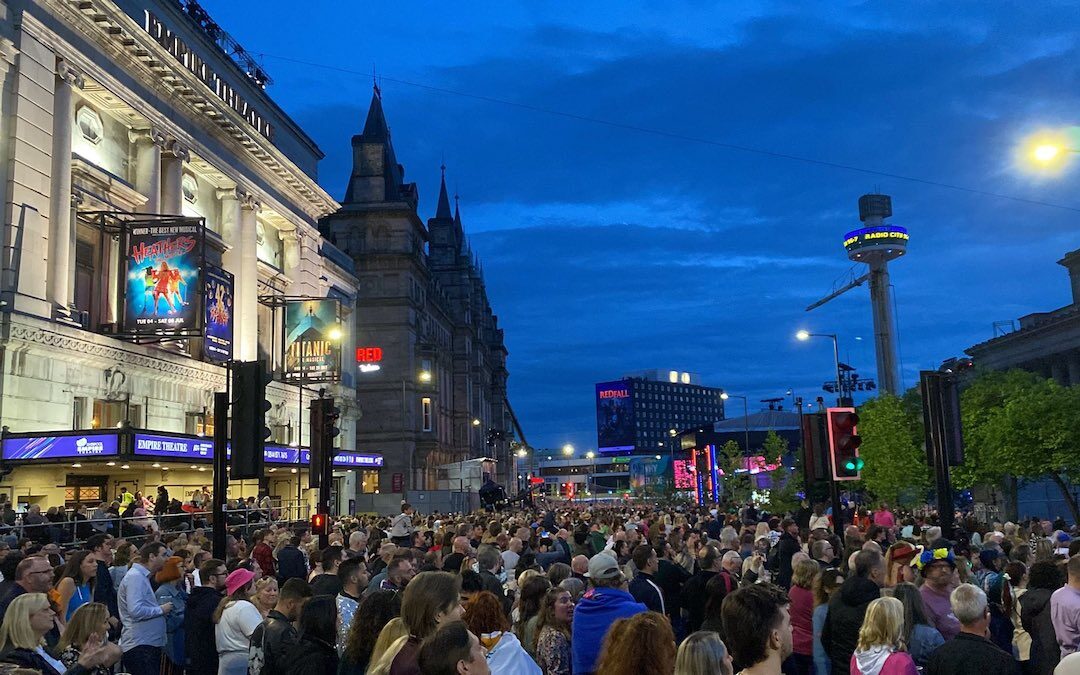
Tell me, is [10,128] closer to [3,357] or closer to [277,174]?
[3,357]

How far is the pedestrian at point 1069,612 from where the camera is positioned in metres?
8.34

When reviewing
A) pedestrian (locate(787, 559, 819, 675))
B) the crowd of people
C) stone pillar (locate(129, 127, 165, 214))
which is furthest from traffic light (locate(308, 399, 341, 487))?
stone pillar (locate(129, 127, 165, 214))

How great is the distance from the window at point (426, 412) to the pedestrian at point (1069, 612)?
70.7 meters

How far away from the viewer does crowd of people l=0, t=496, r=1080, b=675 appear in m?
5.90

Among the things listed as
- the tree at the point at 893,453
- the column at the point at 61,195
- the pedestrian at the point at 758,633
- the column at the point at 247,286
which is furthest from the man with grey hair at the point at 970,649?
the tree at the point at 893,453

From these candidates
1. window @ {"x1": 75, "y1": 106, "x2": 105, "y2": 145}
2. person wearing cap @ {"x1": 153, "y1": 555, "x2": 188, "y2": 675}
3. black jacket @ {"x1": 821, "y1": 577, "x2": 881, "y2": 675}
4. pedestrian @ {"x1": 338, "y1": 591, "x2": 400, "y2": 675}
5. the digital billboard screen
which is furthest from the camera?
window @ {"x1": 75, "y1": 106, "x2": 105, "y2": 145}

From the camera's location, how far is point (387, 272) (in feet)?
247

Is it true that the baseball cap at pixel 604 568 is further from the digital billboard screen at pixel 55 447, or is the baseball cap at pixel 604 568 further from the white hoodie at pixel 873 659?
the digital billboard screen at pixel 55 447

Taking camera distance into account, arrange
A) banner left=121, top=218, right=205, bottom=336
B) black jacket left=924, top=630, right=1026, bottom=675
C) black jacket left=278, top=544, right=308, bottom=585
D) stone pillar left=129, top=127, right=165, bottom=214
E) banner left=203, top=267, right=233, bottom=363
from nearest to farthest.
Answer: black jacket left=924, top=630, right=1026, bottom=675
black jacket left=278, top=544, right=308, bottom=585
banner left=121, top=218, right=205, bottom=336
stone pillar left=129, top=127, right=165, bottom=214
banner left=203, top=267, right=233, bottom=363

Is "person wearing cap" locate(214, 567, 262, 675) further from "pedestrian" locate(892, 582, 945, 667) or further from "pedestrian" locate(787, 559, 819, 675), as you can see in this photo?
"pedestrian" locate(892, 582, 945, 667)

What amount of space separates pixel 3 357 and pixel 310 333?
913 inches

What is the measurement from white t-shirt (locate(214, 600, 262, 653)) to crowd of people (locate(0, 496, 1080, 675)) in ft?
0.05

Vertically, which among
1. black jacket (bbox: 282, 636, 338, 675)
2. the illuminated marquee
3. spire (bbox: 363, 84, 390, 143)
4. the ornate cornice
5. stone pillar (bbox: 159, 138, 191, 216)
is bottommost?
black jacket (bbox: 282, 636, 338, 675)

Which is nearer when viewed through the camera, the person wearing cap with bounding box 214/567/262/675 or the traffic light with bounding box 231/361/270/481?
the person wearing cap with bounding box 214/567/262/675
